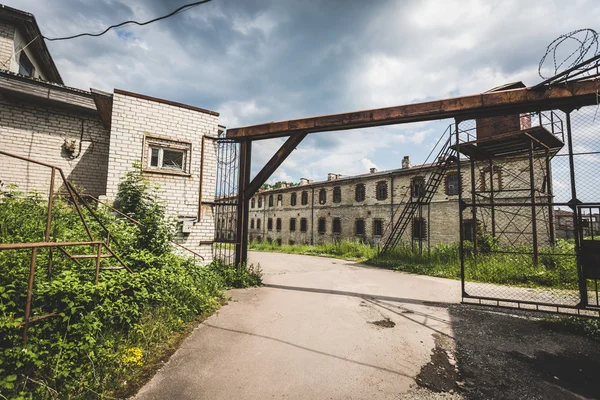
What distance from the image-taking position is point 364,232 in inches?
883

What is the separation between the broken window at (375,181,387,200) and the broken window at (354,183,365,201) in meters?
1.43

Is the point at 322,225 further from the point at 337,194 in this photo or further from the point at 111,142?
the point at 111,142

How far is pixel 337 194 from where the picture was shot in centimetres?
2491

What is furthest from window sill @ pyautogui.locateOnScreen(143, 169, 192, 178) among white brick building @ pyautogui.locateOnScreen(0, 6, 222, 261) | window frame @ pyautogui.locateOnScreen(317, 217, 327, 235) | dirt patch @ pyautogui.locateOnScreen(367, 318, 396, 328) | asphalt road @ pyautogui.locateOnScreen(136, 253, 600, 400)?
window frame @ pyautogui.locateOnScreen(317, 217, 327, 235)

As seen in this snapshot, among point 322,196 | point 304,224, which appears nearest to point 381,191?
point 322,196

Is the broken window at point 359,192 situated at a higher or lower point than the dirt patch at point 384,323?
higher

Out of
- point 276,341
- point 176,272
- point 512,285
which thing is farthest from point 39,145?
point 512,285

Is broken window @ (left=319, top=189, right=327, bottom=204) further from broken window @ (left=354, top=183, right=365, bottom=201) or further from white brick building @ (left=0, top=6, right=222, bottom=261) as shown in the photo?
white brick building @ (left=0, top=6, right=222, bottom=261)

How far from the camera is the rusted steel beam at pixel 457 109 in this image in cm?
500

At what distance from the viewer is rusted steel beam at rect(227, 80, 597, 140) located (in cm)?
500

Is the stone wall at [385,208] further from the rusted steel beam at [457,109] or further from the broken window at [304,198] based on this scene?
the rusted steel beam at [457,109]

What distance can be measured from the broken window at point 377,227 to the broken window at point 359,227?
3.71 feet

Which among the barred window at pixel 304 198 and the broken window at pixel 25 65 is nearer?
the broken window at pixel 25 65

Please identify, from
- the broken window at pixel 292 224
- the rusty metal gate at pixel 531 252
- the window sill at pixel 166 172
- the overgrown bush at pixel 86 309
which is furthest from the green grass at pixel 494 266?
the broken window at pixel 292 224
